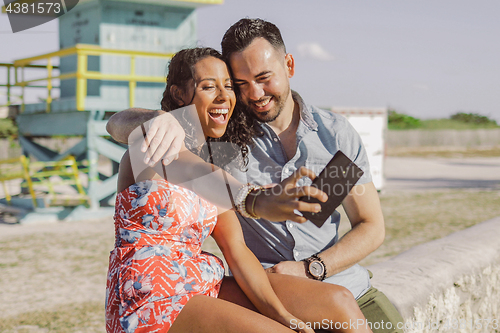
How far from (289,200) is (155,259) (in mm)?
636

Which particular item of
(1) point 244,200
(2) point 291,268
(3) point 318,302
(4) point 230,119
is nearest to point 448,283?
(2) point 291,268

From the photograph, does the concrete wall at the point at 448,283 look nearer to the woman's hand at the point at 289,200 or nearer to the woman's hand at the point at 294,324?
the woman's hand at the point at 294,324

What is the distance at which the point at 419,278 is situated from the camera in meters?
2.95

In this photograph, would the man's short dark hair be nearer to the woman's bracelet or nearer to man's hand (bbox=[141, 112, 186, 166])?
man's hand (bbox=[141, 112, 186, 166])

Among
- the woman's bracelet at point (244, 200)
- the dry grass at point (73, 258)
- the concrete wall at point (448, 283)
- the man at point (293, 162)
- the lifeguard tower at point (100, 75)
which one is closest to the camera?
the woman's bracelet at point (244, 200)

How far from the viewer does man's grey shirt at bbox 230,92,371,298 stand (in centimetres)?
238

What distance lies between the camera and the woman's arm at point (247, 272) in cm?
182

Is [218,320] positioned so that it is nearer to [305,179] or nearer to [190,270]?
[190,270]

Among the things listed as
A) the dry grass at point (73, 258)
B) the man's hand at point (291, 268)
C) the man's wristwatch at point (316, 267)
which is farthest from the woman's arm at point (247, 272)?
the dry grass at point (73, 258)

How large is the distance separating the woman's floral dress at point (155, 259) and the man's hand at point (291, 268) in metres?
0.44

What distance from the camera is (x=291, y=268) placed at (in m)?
2.23

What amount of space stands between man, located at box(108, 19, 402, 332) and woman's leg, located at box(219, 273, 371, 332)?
0.93 feet

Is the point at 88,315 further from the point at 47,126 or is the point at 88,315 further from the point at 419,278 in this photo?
the point at 47,126

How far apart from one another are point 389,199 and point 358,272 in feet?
32.4
